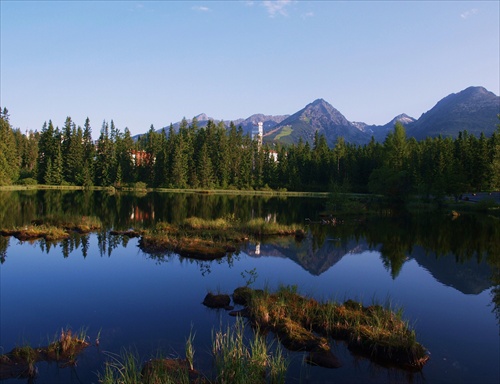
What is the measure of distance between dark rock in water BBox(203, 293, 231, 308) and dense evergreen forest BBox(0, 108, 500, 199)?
72.8 meters

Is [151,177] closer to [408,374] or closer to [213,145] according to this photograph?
[213,145]

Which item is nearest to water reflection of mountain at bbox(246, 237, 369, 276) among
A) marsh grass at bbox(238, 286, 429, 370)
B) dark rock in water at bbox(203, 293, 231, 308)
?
dark rock in water at bbox(203, 293, 231, 308)

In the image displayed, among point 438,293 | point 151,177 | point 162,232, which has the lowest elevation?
point 438,293

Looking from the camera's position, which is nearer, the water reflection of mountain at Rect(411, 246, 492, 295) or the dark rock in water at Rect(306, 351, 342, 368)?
the dark rock in water at Rect(306, 351, 342, 368)

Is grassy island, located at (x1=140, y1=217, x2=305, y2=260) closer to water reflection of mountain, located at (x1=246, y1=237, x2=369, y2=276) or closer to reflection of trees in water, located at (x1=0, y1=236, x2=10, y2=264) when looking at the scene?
water reflection of mountain, located at (x1=246, y1=237, x2=369, y2=276)

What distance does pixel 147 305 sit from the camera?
16453mm

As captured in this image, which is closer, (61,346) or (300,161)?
(61,346)

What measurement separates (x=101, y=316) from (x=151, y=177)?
104 meters

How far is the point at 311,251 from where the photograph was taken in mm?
29000

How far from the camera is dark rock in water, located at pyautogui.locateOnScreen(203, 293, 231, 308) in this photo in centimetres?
1611

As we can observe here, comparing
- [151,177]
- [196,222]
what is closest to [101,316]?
[196,222]

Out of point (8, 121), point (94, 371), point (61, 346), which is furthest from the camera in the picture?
point (8, 121)

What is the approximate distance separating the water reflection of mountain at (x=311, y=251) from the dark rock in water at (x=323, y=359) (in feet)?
37.2

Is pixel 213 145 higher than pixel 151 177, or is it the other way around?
pixel 213 145
